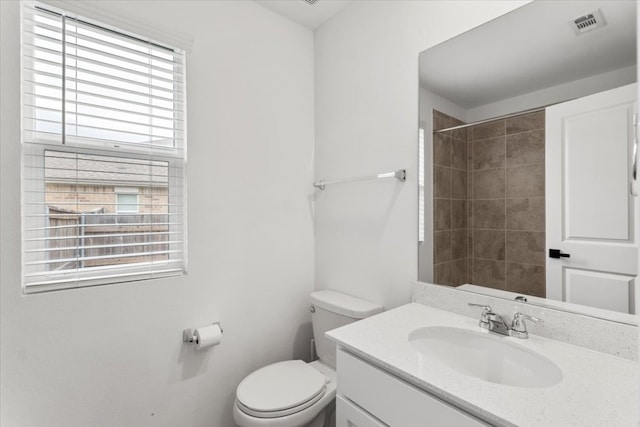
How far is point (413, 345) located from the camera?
1061mm

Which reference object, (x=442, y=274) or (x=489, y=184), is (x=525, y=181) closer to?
(x=489, y=184)

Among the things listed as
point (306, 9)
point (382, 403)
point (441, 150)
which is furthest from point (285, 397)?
point (306, 9)

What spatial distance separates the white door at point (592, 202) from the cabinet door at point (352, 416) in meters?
0.76

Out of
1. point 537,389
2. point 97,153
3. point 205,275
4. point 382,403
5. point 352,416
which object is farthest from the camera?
point 205,275

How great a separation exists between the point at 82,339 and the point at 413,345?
1.32 meters

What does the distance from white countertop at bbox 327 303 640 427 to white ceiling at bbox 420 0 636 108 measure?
0.90 metres

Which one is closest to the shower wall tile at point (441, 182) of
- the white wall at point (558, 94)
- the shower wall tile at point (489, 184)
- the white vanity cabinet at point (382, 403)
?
the shower wall tile at point (489, 184)

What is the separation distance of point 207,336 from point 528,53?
71.6 inches

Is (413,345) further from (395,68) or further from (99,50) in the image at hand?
(99,50)

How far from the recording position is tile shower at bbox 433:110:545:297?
109 centimetres

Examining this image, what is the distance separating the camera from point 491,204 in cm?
121

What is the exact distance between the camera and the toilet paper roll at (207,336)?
1.40 m

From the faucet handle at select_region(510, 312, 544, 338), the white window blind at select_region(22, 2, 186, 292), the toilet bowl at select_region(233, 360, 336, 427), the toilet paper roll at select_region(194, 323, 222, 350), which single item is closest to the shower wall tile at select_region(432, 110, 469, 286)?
the faucet handle at select_region(510, 312, 544, 338)

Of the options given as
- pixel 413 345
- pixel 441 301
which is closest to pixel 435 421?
pixel 413 345
